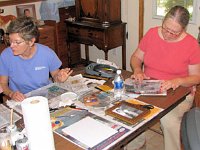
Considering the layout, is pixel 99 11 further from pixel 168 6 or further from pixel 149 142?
pixel 149 142

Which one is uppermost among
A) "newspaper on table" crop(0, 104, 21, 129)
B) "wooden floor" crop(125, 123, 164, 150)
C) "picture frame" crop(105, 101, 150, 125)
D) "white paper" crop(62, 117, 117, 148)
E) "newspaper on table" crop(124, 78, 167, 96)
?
"newspaper on table" crop(124, 78, 167, 96)

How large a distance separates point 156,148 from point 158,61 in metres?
0.82

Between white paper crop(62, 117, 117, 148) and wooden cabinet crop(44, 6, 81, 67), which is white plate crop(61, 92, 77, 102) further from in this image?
wooden cabinet crop(44, 6, 81, 67)

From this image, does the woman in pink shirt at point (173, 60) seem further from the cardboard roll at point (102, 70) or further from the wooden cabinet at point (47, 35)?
the wooden cabinet at point (47, 35)

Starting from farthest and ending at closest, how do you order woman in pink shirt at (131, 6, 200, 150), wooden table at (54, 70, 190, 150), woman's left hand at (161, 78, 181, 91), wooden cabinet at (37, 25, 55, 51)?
wooden cabinet at (37, 25, 55, 51)
woman in pink shirt at (131, 6, 200, 150)
woman's left hand at (161, 78, 181, 91)
wooden table at (54, 70, 190, 150)

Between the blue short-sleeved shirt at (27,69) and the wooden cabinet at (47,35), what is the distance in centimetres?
174

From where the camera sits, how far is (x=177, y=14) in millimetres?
1835

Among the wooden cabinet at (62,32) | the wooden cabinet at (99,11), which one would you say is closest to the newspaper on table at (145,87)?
the wooden cabinet at (99,11)

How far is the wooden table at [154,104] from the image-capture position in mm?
1249

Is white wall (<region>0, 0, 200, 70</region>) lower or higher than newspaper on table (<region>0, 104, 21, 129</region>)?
higher

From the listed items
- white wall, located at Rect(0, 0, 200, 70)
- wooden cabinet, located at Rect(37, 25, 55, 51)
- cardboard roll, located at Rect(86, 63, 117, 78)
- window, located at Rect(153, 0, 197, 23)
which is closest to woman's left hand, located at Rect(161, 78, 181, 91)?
cardboard roll, located at Rect(86, 63, 117, 78)

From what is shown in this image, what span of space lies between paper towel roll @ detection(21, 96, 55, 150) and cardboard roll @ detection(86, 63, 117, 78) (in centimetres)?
92

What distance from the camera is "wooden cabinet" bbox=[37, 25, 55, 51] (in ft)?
12.2

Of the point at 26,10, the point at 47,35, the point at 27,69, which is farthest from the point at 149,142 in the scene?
the point at 26,10
